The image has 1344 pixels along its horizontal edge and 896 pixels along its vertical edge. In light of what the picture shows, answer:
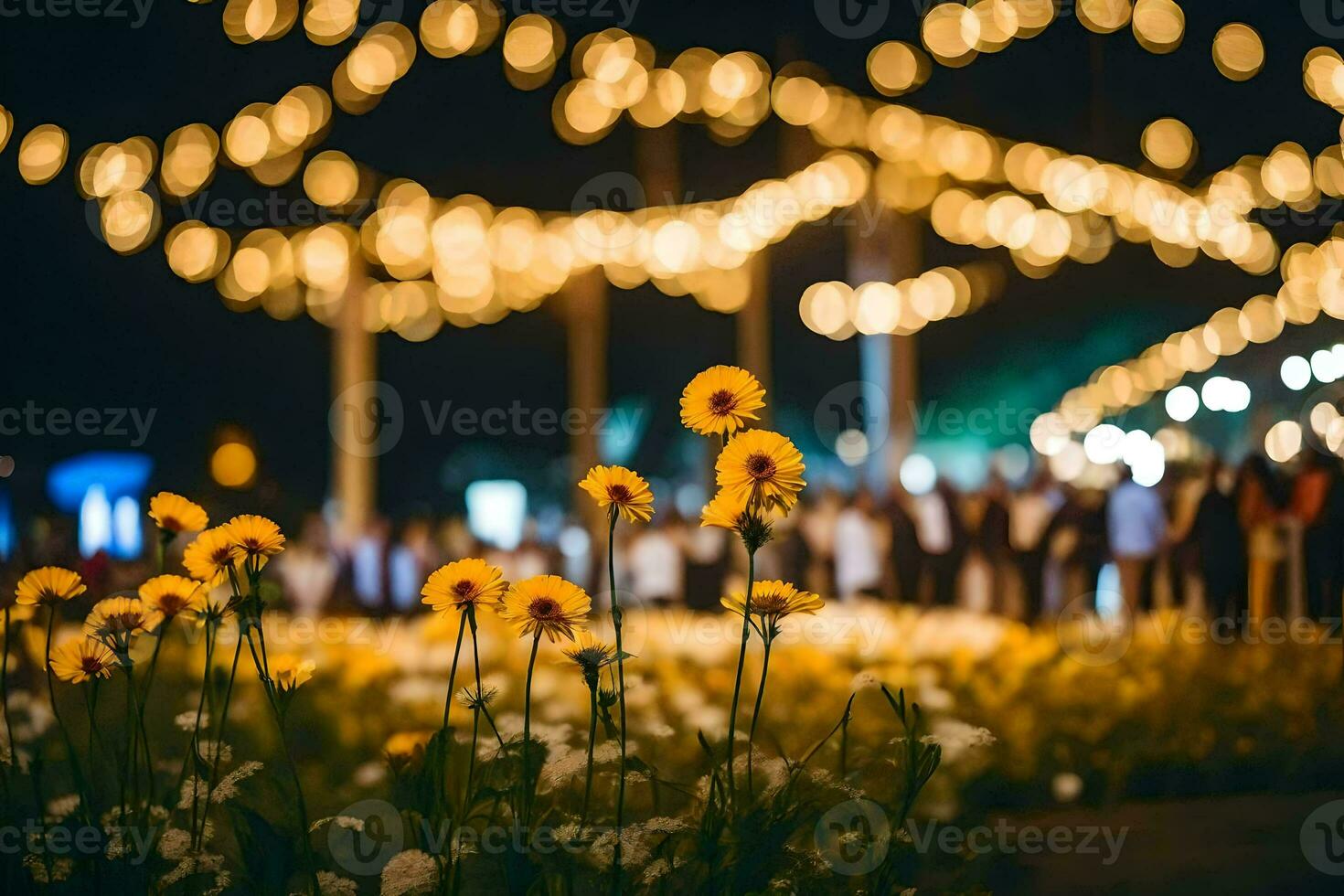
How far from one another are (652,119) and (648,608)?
3.42m

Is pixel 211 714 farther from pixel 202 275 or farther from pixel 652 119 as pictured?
pixel 202 275

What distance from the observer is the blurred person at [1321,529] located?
8.44 meters

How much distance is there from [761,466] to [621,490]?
25 centimetres

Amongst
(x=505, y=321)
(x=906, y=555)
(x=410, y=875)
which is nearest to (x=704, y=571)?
(x=906, y=555)

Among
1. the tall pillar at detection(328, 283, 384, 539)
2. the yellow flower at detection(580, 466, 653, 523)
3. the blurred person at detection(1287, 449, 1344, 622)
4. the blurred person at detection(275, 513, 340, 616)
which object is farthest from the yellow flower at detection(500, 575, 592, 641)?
the tall pillar at detection(328, 283, 384, 539)

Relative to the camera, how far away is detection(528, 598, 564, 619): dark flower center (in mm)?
2293

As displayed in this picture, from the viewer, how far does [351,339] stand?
12.3m

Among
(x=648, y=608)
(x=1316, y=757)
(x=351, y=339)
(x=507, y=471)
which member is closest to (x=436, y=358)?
(x=507, y=471)

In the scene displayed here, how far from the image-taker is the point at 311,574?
1096 cm

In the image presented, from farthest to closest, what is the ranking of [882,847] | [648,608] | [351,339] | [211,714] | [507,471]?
1. [507,471]
2. [351,339]
3. [648,608]
4. [211,714]
5. [882,847]

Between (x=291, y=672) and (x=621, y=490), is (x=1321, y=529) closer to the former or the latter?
(x=621, y=490)

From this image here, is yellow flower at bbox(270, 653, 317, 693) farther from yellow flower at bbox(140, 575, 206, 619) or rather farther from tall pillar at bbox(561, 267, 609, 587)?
tall pillar at bbox(561, 267, 609, 587)

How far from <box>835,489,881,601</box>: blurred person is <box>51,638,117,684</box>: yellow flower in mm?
7558

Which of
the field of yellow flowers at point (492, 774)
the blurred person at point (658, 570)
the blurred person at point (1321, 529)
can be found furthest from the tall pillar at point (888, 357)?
the field of yellow flowers at point (492, 774)
